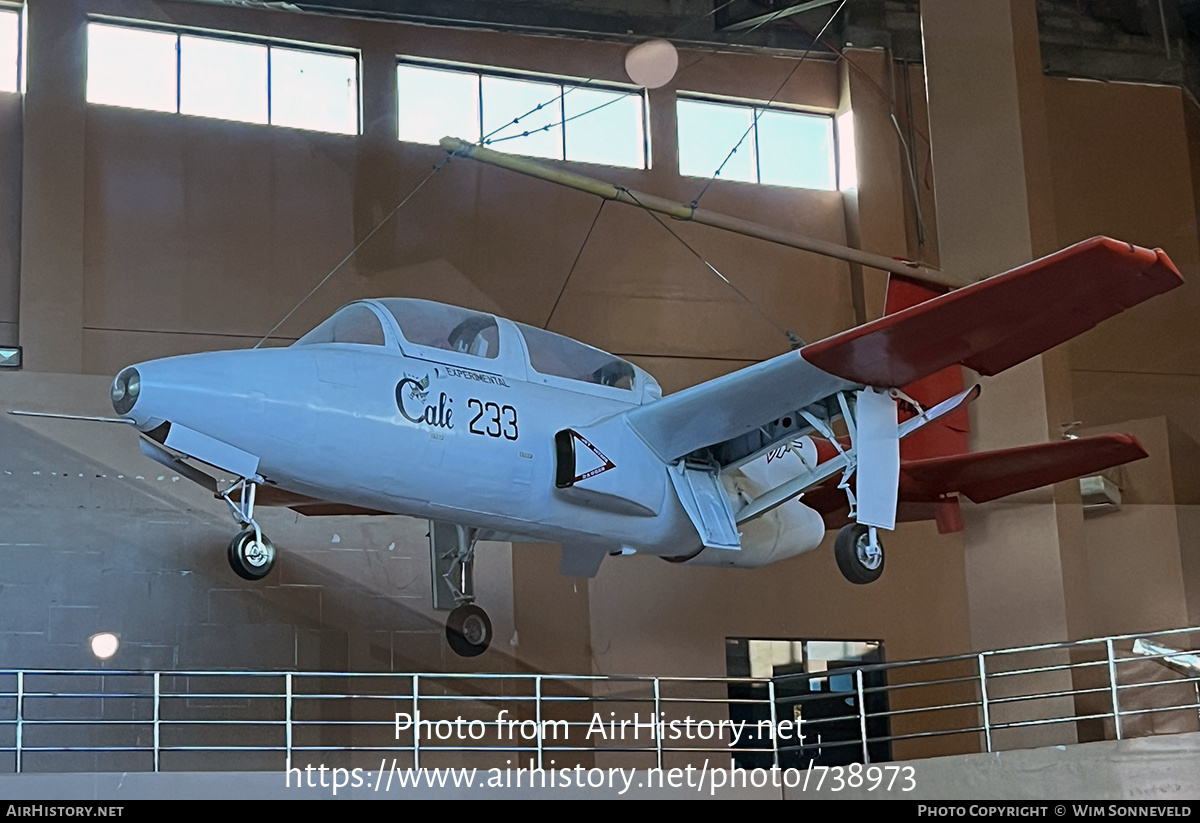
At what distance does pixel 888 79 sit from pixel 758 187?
1366 mm

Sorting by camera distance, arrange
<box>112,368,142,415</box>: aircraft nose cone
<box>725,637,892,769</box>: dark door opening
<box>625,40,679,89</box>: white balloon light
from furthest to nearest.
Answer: <box>625,40,679,89</box>: white balloon light
<box>725,637,892,769</box>: dark door opening
<box>112,368,142,415</box>: aircraft nose cone

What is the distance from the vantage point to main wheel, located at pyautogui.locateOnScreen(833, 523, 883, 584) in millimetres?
10250

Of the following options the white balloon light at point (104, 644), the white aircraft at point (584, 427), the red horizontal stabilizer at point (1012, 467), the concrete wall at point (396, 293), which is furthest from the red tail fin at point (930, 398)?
the white balloon light at point (104, 644)

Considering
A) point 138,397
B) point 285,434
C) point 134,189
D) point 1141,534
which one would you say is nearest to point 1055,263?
point 1141,534

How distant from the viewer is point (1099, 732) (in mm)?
10875

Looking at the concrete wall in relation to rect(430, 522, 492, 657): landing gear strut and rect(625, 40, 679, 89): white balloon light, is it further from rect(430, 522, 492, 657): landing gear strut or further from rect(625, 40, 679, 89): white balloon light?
rect(430, 522, 492, 657): landing gear strut

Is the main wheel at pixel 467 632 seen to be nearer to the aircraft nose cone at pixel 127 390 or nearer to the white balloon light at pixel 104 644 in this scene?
the white balloon light at pixel 104 644

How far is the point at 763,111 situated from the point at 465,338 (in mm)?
3983

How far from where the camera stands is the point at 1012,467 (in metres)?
10.6

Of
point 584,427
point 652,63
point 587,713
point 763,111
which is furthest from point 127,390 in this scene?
point 763,111

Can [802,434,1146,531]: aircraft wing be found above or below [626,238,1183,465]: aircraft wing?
below

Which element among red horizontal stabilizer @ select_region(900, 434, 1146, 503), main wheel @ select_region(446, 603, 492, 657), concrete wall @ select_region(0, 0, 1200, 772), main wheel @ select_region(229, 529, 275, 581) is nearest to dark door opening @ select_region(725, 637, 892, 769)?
concrete wall @ select_region(0, 0, 1200, 772)

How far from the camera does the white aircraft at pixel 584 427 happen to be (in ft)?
28.2

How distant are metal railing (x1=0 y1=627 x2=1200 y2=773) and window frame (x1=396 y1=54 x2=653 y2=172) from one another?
410 centimetres
